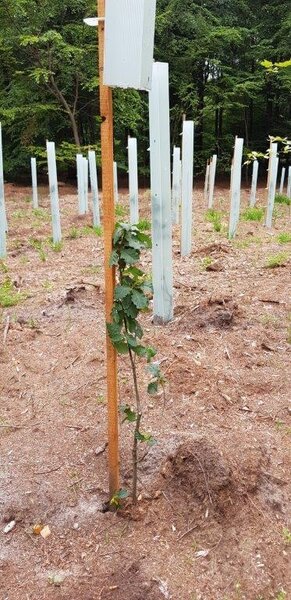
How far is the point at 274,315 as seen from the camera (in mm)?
4027

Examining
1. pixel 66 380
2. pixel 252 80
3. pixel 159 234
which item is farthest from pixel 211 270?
pixel 252 80

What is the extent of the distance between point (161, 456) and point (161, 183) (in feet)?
6.56

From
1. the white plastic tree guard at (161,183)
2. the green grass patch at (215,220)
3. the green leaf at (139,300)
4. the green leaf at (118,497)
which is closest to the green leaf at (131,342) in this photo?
the green leaf at (139,300)

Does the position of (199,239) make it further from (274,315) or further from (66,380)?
(66,380)

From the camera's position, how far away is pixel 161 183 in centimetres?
365

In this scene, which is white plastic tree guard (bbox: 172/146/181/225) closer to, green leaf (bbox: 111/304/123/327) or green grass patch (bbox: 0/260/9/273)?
green grass patch (bbox: 0/260/9/273)

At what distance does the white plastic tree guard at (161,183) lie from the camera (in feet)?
11.7

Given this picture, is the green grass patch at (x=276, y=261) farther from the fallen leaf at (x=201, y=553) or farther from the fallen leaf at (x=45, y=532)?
the fallen leaf at (x=45, y=532)

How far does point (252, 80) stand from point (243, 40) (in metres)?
1.39

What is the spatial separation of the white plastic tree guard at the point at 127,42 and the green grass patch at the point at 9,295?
3194 millimetres

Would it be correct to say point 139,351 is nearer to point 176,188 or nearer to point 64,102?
point 176,188

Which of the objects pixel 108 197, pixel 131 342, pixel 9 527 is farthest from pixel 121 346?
pixel 9 527

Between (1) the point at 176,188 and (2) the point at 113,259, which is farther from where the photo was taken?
(1) the point at 176,188

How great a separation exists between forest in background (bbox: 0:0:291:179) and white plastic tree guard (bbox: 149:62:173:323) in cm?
1172
